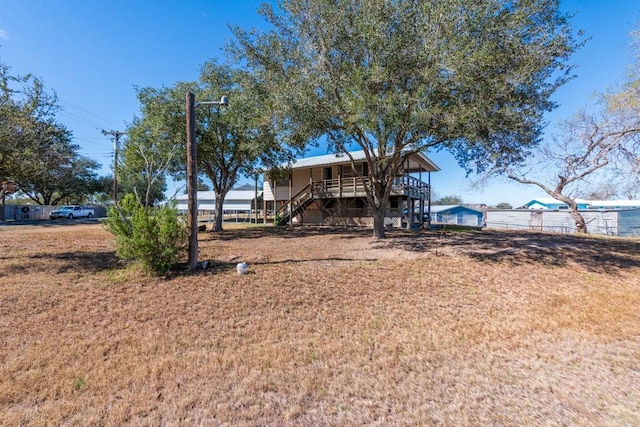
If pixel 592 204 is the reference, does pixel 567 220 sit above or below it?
below

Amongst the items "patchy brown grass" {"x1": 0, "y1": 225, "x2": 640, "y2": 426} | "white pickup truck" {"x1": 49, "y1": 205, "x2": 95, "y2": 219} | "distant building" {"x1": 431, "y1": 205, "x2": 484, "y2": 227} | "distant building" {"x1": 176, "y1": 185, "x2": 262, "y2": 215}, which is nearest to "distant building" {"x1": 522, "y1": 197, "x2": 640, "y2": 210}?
"distant building" {"x1": 431, "y1": 205, "x2": 484, "y2": 227}

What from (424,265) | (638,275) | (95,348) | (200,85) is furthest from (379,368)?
(200,85)

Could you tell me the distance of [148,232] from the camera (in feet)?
20.6

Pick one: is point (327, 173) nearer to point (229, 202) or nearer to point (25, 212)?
point (229, 202)

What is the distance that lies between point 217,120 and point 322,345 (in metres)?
12.9

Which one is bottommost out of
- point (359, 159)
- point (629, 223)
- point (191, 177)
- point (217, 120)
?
point (629, 223)

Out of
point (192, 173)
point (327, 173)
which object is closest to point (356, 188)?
point (327, 173)

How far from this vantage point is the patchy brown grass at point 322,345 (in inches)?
101

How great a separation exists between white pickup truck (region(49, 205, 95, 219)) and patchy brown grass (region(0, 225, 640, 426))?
32.6m

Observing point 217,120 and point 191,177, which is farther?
point 217,120

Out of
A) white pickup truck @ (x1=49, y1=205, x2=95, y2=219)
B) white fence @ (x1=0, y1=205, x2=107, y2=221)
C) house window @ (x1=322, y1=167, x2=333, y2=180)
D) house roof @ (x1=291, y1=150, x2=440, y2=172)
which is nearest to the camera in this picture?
house roof @ (x1=291, y1=150, x2=440, y2=172)

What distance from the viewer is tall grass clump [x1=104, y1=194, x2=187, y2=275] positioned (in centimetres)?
627

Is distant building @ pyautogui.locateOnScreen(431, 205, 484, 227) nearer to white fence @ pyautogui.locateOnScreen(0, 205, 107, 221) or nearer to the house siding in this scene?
the house siding

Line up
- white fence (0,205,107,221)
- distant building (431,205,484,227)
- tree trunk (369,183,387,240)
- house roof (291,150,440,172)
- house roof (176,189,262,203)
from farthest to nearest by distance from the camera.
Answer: house roof (176,189,262,203)
distant building (431,205,484,227)
white fence (0,205,107,221)
house roof (291,150,440,172)
tree trunk (369,183,387,240)
